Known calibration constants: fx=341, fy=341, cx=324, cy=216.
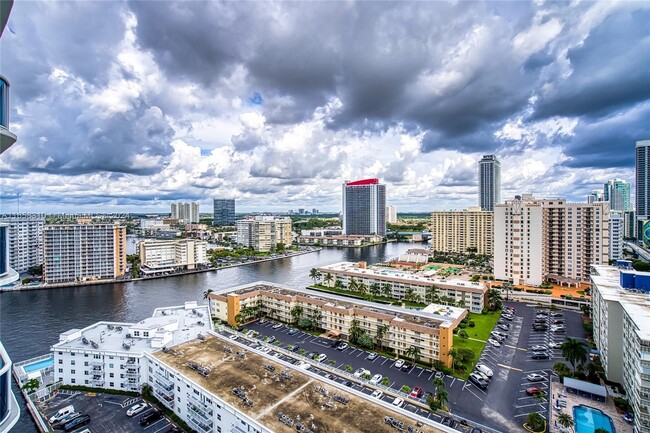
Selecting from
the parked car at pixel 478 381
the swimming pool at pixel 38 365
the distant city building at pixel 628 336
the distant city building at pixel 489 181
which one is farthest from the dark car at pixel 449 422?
the distant city building at pixel 489 181

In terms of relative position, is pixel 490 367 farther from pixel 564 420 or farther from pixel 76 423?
pixel 76 423

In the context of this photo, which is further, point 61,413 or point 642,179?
point 642,179

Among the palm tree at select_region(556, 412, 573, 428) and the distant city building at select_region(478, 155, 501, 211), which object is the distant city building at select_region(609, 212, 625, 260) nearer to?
the palm tree at select_region(556, 412, 573, 428)

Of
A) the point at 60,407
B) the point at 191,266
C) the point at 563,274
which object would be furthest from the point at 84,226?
the point at 563,274

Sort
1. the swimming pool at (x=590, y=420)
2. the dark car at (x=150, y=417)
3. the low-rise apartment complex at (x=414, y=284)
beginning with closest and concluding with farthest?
the swimming pool at (x=590, y=420) < the dark car at (x=150, y=417) < the low-rise apartment complex at (x=414, y=284)

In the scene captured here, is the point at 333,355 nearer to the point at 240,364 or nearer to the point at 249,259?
the point at 240,364

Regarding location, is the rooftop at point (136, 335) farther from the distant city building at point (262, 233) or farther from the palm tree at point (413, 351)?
the distant city building at point (262, 233)

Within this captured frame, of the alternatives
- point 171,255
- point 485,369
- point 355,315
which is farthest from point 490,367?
point 171,255
